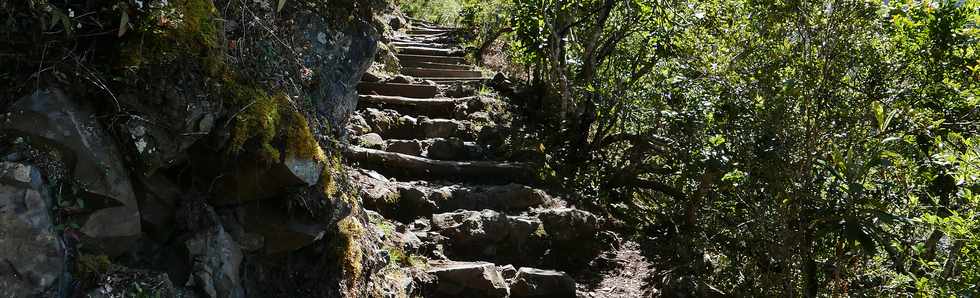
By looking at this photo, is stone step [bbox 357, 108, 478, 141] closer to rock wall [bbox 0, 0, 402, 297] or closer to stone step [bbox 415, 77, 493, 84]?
stone step [bbox 415, 77, 493, 84]

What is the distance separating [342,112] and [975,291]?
401cm

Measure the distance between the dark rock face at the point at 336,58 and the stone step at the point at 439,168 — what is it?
1837mm

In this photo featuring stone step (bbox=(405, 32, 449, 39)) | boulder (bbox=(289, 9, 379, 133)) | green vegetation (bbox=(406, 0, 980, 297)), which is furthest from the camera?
stone step (bbox=(405, 32, 449, 39))

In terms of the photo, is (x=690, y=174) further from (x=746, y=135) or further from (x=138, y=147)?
(x=138, y=147)

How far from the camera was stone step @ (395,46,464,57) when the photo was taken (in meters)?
13.7

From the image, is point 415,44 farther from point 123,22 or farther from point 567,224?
point 123,22

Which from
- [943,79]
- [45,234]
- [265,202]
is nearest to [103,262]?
[45,234]

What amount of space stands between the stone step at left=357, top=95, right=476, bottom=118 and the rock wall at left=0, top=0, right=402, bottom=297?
4898 mm

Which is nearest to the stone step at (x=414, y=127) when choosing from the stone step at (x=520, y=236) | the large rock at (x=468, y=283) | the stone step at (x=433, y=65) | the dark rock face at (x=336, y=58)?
the stone step at (x=520, y=236)

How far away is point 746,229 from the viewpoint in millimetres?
5602

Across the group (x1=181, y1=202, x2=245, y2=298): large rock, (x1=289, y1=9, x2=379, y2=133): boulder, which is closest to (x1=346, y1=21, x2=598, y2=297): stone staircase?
(x1=289, y1=9, x2=379, y2=133): boulder

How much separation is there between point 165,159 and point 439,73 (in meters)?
9.22

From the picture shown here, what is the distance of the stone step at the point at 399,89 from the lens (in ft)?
32.3

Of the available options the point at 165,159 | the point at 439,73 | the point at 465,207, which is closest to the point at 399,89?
the point at 439,73
